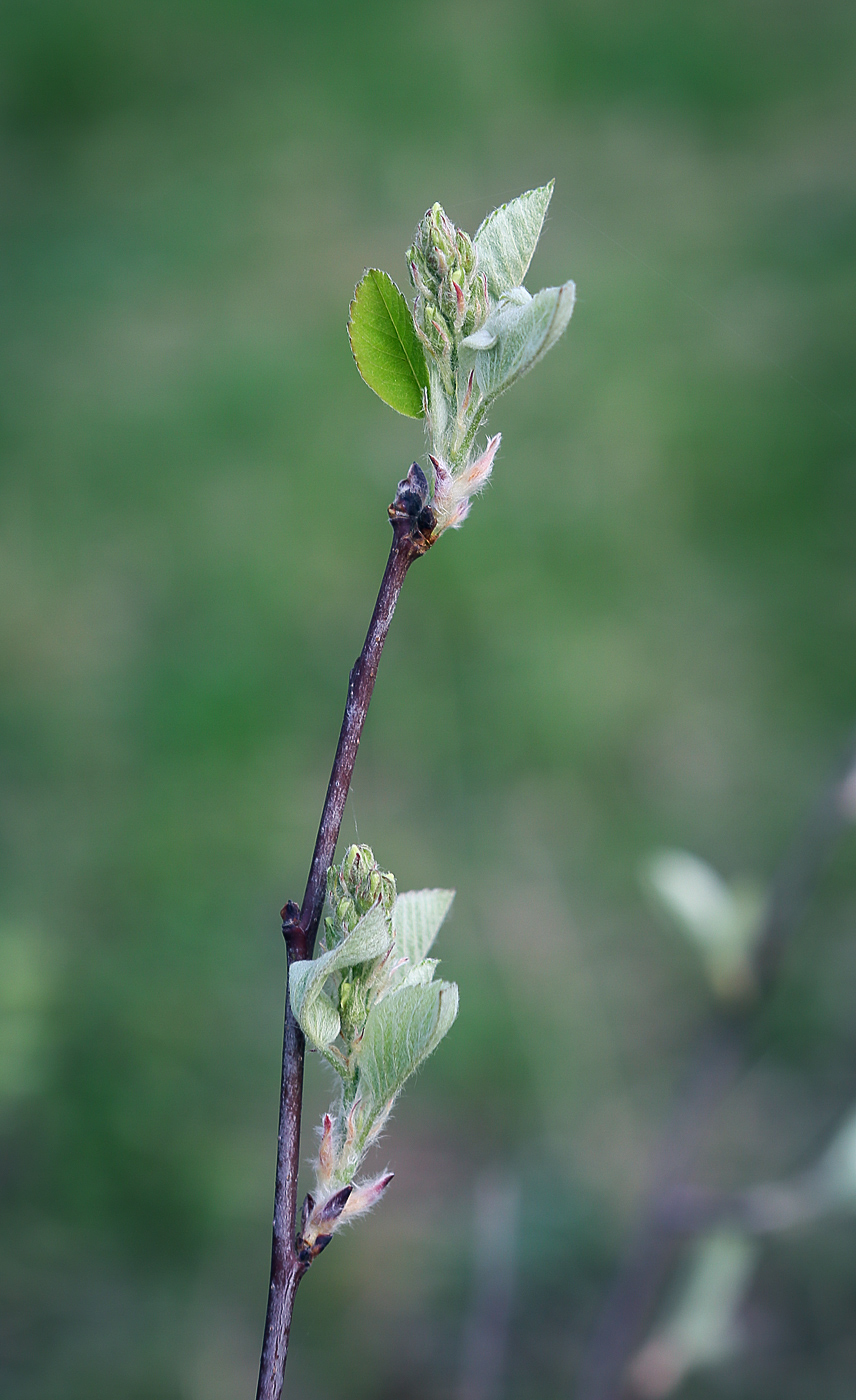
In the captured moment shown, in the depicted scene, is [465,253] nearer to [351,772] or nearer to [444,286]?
[444,286]

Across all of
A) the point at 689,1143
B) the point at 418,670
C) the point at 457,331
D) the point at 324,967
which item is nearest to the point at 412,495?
the point at 457,331

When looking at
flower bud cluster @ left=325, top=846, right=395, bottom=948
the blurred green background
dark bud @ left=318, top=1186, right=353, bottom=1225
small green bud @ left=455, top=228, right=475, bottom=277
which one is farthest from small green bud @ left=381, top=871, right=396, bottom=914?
the blurred green background

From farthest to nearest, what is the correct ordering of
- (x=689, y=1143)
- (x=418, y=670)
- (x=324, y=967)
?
(x=418, y=670) → (x=689, y=1143) → (x=324, y=967)

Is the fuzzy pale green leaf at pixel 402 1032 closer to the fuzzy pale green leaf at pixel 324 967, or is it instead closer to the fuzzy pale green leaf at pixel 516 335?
the fuzzy pale green leaf at pixel 324 967

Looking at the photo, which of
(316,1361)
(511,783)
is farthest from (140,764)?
(316,1361)

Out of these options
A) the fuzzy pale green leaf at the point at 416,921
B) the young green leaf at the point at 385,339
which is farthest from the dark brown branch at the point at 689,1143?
the young green leaf at the point at 385,339

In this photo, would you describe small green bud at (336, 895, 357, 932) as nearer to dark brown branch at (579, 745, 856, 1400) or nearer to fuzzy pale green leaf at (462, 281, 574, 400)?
fuzzy pale green leaf at (462, 281, 574, 400)
